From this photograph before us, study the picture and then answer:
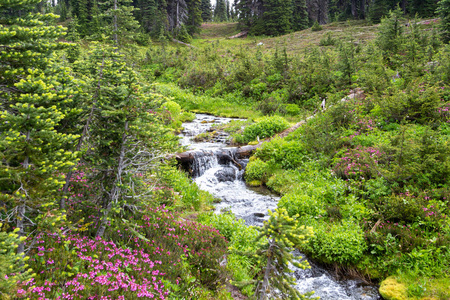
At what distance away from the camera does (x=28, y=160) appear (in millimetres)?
3602

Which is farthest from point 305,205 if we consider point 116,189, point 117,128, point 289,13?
point 289,13

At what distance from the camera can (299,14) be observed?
5628 cm

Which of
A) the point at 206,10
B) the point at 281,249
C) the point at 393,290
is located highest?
→ the point at 206,10

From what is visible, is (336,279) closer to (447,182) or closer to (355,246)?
(355,246)

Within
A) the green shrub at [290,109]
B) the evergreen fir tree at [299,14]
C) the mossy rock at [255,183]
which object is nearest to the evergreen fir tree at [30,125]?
the mossy rock at [255,183]

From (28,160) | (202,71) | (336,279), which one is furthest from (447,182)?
(202,71)

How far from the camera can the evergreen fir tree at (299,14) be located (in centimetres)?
5497

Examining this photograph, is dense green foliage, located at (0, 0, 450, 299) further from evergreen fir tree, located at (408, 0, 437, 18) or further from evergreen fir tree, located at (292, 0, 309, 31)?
evergreen fir tree, located at (292, 0, 309, 31)

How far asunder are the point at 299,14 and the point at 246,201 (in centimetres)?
5859

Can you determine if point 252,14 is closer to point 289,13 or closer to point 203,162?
point 289,13

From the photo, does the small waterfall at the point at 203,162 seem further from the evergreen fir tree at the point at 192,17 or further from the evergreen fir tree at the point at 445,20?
the evergreen fir tree at the point at 192,17

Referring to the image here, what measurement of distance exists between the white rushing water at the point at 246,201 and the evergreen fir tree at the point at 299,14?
49.5 m

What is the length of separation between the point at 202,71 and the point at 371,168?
67.1ft

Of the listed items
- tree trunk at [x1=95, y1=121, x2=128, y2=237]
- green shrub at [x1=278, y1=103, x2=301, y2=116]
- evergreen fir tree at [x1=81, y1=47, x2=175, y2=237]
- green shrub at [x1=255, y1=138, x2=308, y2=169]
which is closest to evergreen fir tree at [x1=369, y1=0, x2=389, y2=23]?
green shrub at [x1=278, y1=103, x2=301, y2=116]
